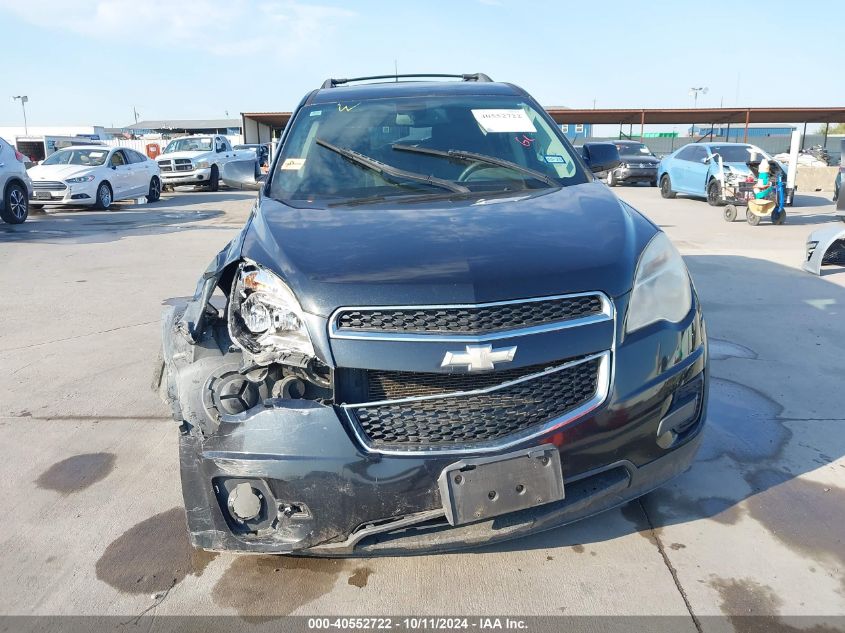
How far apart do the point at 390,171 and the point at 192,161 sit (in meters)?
20.1

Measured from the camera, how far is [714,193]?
48.6 ft

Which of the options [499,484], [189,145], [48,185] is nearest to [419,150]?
[499,484]

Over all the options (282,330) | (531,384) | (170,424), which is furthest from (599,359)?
(170,424)

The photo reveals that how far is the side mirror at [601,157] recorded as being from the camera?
4137 mm

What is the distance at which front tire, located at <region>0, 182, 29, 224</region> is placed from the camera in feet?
41.4

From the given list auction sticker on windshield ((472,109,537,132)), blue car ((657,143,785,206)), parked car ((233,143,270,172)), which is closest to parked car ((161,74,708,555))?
auction sticker on windshield ((472,109,537,132))

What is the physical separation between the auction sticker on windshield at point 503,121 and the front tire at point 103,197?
1457 centimetres

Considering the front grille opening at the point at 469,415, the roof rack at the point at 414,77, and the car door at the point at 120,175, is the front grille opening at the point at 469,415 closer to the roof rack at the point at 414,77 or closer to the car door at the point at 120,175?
the roof rack at the point at 414,77

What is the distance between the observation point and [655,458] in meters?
2.38

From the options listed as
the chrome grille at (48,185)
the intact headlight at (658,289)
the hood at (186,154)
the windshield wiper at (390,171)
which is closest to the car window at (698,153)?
the windshield wiper at (390,171)

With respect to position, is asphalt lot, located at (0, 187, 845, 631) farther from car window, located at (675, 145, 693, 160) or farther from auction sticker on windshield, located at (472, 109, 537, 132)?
car window, located at (675, 145, 693, 160)

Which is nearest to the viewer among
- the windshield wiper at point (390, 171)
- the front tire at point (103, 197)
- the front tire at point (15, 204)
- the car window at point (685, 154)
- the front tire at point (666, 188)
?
the windshield wiper at point (390, 171)

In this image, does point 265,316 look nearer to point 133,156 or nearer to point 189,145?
point 133,156

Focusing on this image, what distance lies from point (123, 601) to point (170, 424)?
5.11ft
